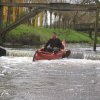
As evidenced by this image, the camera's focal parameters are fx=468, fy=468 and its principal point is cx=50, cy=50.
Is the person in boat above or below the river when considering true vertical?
below

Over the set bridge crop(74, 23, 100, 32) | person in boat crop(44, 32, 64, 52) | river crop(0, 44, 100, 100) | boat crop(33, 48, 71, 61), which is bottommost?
bridge crop(74, 23, 100, 32)

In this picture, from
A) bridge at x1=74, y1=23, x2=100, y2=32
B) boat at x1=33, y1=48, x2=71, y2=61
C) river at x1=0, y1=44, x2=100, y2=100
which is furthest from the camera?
bridge at x1=74, y1=23, x2=100, y2=32

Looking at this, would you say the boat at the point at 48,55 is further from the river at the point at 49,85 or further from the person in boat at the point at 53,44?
the river at the point at 49,85

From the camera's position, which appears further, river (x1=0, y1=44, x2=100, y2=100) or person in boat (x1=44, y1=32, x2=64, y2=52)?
person in boat (x1=44, y1=32, x2=64, y2=52)

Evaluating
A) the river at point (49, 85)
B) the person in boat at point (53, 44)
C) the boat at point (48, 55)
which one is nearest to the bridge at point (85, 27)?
the person in boat at point (53, 44)

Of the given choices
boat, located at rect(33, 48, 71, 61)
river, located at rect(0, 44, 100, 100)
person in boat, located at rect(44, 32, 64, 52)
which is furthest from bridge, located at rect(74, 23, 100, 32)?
river, located at rect(0, 44, 100, 100)

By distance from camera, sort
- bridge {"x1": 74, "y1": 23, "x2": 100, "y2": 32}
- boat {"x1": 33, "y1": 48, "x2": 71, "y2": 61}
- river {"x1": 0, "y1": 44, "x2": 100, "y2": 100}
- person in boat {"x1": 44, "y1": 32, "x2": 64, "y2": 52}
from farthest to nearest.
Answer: bridge {"x1": 74, "y1": 23, "x2": 100, "y2": 32} < person in boat {"x1": 44, "y1": 32, "x2": 64, "y2": 52} < boat {"x1": 33, "y1": 48, "x2": 71, "y2": 61} < river {"x1": 0, "y1": 44, "x2": 100, "y2": 100}

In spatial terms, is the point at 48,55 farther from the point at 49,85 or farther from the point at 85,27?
the point at 85,27

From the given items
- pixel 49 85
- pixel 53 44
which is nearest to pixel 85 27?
pixel 53 44

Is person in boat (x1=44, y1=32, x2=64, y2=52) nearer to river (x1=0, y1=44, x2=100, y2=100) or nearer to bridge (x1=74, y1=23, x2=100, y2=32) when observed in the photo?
river (x1=0, y1=44, x2=100, y2=100)

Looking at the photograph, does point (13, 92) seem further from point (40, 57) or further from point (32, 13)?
point (32, 13)

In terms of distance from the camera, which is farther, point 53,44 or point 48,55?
point 53,44

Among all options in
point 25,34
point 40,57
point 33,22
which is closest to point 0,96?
point 40,57

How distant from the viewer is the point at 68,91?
15.8 meters
